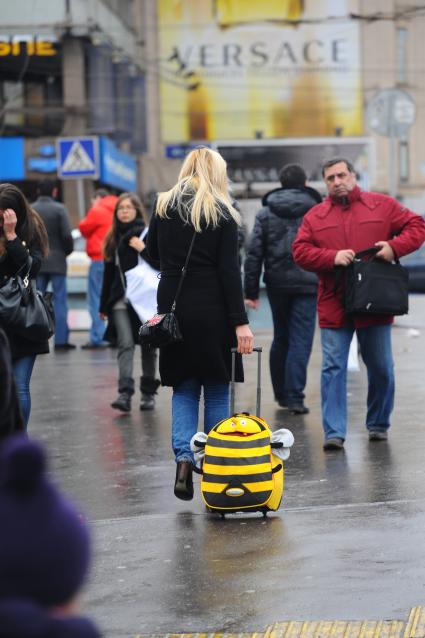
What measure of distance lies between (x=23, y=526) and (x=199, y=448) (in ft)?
14.7

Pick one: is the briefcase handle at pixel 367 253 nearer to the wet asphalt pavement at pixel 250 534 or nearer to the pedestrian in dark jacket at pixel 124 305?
the wet asphalt pavement at pixel 250 534

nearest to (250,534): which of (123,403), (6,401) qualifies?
(6,401)

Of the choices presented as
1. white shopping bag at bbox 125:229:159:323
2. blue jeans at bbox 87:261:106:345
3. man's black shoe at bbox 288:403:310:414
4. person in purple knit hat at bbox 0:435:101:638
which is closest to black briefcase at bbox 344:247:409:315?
man's black shoe at bbox 288:403:310:414

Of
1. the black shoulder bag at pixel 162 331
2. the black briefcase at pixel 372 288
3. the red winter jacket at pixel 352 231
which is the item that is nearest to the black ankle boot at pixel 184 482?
the black shoulder bag at pixel 162 331

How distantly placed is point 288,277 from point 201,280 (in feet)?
11.4

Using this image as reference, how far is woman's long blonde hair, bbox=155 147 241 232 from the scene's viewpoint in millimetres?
6797

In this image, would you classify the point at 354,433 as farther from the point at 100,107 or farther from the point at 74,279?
the point at 100,107

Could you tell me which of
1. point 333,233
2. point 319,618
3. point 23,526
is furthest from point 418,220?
point 23,526

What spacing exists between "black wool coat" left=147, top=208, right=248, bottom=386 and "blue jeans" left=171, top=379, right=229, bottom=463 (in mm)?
113

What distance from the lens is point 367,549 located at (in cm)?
579

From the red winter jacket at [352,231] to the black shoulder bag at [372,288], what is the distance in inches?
4.1

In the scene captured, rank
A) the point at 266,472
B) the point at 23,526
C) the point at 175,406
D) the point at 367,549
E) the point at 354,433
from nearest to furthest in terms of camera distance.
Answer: the point at 23,526
the point at 367,549
the point at 266,472
the point at 175,406
the point at 354,433

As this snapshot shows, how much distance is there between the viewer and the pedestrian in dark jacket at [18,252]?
715cm

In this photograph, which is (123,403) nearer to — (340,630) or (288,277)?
(288,277)
